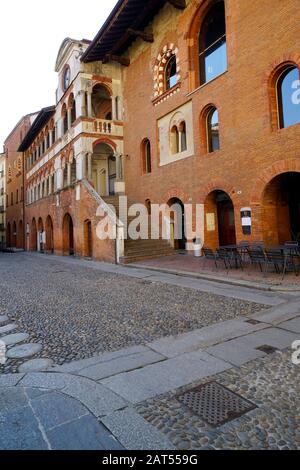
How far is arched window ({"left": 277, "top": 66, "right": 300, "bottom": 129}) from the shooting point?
32.8 feet

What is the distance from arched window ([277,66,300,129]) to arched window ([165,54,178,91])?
22.7 feet

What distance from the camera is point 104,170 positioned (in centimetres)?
2353

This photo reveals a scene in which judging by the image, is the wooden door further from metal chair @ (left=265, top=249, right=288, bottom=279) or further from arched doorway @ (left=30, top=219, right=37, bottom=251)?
arched doorway @ (left=30, top=219, right=37, bottom=251)

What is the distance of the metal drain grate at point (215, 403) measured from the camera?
2.55 metres

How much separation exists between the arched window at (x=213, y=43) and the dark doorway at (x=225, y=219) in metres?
5.33

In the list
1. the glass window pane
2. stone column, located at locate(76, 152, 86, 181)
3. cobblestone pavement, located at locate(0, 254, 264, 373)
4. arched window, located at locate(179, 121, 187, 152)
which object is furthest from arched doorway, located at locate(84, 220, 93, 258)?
the glass window pane

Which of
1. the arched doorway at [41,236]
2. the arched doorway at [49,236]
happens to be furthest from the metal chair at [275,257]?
the arched doorway at [41,236]

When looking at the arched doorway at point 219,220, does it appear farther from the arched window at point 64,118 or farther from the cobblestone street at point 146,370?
the arched window at point 64,118

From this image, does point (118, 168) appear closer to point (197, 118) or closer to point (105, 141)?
point (105, 141)

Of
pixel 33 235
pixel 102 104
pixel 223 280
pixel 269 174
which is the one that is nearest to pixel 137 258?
pixel 223 280

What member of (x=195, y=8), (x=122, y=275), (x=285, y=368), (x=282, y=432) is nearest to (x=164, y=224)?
(x=122, y=275)

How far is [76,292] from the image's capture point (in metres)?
8.22

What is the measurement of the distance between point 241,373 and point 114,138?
727 inches

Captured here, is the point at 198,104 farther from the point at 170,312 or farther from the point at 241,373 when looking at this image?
the point at 241,373
